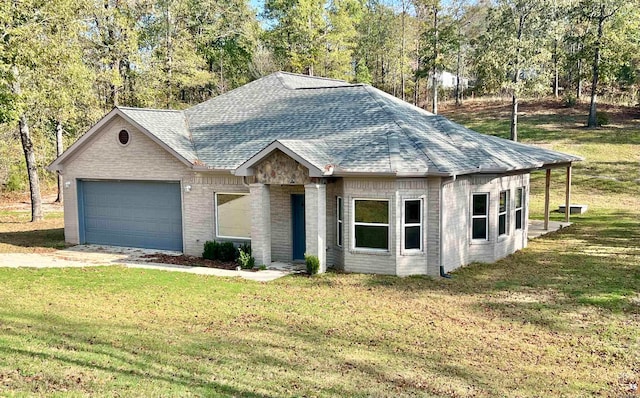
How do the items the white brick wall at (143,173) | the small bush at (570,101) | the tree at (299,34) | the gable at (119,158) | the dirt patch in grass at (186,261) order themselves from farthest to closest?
the small bush at (570,101), the tree at (299,34), the gable at (119,158), the white brick wall at (143,173), the dirt patch in grass at (186,261)

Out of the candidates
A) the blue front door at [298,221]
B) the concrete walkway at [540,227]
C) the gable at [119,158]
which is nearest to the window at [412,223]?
the blue front door at [298,221]

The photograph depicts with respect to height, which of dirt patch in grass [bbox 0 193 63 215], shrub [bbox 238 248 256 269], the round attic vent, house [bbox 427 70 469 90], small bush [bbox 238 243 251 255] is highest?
house [bbox 427 70 469 90]

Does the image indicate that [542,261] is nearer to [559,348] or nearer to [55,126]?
[559,348]

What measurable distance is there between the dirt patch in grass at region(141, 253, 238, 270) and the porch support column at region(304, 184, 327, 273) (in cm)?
278

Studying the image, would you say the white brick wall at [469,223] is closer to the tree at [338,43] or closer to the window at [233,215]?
the window at [233,215]

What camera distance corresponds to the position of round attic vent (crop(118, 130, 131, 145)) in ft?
62.8

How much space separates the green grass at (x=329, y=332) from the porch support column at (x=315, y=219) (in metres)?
0.85

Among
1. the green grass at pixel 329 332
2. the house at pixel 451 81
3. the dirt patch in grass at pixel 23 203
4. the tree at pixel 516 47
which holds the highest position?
the house at pixel 451 81

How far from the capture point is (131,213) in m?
19.8

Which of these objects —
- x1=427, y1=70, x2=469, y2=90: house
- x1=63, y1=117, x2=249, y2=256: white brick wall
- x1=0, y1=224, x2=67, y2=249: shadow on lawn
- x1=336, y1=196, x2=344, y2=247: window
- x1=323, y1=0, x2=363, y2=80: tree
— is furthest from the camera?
x1=427, y1=70, x2=469, y2=90: house

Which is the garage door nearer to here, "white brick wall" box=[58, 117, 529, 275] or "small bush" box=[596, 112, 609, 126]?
"white brick wall" box=[58, 117, 529, 275]

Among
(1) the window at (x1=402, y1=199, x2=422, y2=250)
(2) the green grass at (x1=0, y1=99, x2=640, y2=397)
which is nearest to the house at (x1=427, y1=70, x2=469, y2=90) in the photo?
(2) the green grass at (x1=0, y1=99, x2=640, y2=397)

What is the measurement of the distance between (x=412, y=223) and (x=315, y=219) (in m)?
2.83

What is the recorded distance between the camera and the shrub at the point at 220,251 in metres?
17.4
